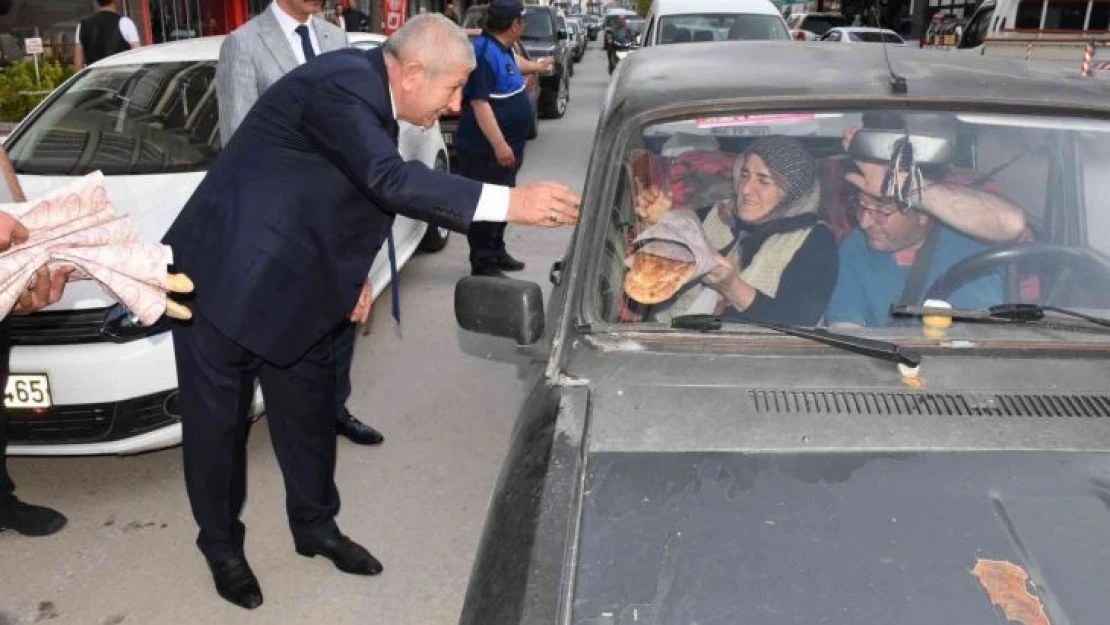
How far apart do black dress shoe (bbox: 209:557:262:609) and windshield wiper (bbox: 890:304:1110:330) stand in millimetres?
2288

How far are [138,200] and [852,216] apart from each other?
128 inches

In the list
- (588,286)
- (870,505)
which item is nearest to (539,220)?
(588,286)

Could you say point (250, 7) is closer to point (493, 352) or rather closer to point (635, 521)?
point (493, 352)

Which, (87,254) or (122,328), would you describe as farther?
(122,328)

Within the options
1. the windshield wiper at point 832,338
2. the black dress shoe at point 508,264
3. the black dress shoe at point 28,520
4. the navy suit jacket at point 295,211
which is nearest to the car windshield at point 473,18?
the black dress shoe at point 508,264

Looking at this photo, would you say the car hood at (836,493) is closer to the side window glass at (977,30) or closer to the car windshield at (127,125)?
the car windshield at (127,125)

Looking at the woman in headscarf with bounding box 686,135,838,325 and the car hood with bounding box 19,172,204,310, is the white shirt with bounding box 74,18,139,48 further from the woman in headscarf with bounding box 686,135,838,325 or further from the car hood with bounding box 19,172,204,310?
the woman in headscarf with bounding box 686,135,838,325

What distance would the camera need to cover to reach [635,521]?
1.74 m

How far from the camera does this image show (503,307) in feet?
8.24

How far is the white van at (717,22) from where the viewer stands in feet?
38.2

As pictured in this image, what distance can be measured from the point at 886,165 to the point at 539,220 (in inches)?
35.3

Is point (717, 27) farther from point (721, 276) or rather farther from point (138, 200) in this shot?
point (721, 276)

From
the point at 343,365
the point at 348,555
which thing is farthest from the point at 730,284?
the point at 343,365

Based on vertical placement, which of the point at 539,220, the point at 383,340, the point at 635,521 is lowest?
the point at 383,340
